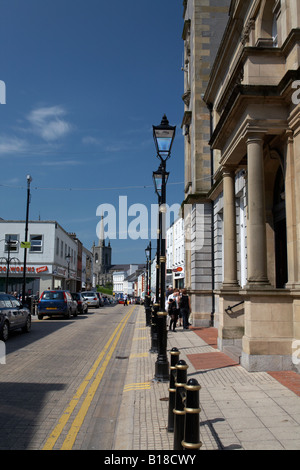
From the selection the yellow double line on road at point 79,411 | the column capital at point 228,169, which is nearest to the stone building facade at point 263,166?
the column capital at point 228,169

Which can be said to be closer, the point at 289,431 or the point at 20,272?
the point at 289,431

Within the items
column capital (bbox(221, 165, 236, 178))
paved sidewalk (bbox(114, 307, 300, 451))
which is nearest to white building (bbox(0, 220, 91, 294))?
column capital (bbox(221, 165, 236, 178))

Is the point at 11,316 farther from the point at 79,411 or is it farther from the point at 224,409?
the point at 224,409

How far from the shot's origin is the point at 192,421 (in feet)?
11.8

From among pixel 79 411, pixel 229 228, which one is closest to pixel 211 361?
pixel 229 228

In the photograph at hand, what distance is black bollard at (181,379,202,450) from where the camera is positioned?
11.6 ft

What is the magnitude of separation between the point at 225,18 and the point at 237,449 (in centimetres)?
2133

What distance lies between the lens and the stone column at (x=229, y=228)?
11828 millimetres

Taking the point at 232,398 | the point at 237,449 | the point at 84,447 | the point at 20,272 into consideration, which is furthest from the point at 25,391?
the point at 20,272

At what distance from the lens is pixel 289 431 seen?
4.91 metres

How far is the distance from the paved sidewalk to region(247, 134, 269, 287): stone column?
6.57 feet

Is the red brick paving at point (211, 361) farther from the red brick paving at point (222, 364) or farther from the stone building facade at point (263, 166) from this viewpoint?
the stone building facade at point (263, 166)

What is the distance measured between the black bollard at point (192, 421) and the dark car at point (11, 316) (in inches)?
431

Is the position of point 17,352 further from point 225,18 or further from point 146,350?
point 225,18
